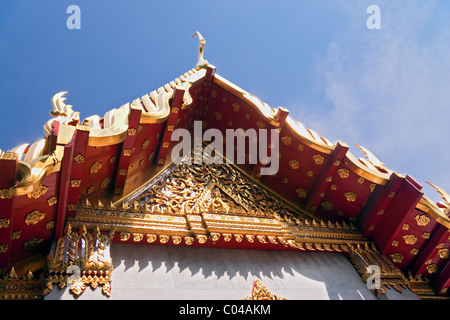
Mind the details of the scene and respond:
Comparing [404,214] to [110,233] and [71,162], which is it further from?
[71,162]

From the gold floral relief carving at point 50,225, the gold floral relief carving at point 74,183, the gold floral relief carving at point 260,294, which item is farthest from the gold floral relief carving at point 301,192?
the gold floral relief carving at point 50,225

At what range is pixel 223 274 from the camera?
4500 mm

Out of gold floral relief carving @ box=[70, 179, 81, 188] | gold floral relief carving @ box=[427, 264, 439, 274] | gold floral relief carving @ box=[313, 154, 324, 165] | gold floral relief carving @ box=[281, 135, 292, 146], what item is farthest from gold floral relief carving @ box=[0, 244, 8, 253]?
gold floral relief carving @ box=[427, 264, 439, 274]

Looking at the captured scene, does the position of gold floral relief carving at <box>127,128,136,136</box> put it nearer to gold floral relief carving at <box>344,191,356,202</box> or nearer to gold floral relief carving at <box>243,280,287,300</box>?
gold floral relief carving at <box>243,280,287,300</box>

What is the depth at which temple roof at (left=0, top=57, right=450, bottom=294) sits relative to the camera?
141 inches

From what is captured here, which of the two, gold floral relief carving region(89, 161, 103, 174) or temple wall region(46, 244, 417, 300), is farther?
gold floral relief carving region(89, 161, 103, 174)

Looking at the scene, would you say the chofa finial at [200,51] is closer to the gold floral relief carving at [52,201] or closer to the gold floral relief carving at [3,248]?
the gold floral relief carving at [52,201]

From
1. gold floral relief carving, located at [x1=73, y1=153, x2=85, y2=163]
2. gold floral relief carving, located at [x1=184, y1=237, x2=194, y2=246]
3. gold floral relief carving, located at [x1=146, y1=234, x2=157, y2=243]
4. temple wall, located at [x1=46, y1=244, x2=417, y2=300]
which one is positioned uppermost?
gold floral relief carving, located at [x1=73, y1=153, x2=85, y2=163]

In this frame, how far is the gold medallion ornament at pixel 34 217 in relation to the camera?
362 centimetres

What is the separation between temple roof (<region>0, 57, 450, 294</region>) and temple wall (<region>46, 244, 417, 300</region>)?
0.29 meters

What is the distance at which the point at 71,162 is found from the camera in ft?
12.1
